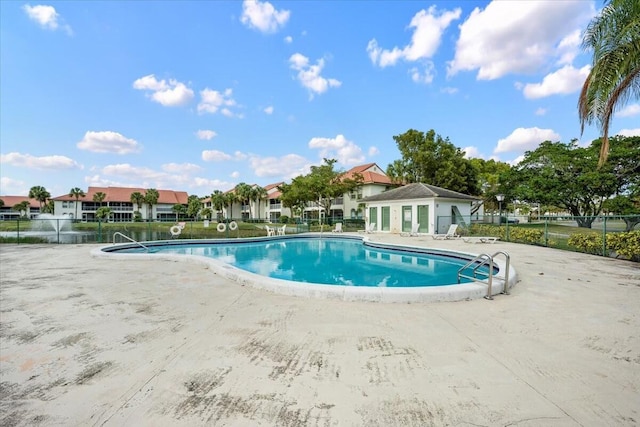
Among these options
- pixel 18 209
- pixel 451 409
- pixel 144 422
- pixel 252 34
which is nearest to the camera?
pixel 144 422

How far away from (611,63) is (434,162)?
25.9m

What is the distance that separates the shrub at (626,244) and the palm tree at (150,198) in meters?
63.2

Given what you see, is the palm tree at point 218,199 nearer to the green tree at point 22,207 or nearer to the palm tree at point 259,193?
the palm tree at point 259,193

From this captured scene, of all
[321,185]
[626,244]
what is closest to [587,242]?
[626,244]

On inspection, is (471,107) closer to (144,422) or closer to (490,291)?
(490,291)

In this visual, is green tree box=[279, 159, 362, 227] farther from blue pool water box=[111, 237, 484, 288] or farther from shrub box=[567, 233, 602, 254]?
shrub box=[567, 233, 602, 254]

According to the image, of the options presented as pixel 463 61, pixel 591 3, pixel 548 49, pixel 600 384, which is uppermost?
pixel 463 61

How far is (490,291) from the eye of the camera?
17.9 ft

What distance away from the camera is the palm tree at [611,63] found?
22.8ft

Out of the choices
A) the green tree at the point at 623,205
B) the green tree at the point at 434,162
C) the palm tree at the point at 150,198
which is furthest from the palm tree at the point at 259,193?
the green tree at the point at 623,205

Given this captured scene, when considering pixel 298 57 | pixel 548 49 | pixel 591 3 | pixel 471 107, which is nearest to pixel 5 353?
pixel 591 3

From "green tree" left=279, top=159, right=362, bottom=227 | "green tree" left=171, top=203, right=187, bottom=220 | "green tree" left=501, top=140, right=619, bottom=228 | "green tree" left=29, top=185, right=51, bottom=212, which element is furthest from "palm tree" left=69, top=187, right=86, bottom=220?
"green tree" left=501, top=140, right=619, bottom=228

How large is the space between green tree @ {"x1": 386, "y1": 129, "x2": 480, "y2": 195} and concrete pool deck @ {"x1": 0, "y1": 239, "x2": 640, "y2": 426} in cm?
2815

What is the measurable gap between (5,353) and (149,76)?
62.0 feet
